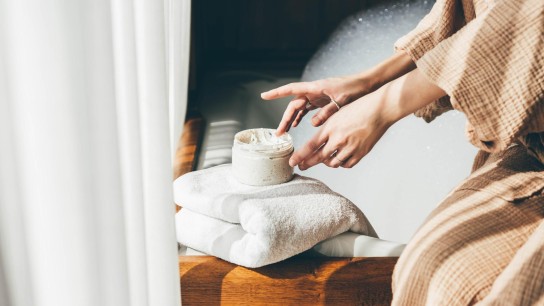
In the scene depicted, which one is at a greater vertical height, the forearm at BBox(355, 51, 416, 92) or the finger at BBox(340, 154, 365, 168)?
the forearm at BBox(355, 51, 416, 92)

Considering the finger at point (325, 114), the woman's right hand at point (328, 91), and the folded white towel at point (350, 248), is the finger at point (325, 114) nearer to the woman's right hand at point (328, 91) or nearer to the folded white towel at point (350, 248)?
the woman's right hand at point (328, 91)

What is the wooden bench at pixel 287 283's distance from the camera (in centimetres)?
111

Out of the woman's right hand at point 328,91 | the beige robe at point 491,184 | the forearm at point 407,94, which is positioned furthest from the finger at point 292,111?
the beige robe at point 491,184

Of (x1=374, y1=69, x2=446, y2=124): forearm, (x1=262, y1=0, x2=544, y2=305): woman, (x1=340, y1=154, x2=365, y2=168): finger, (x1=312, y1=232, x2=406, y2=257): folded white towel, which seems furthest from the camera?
(x1=312, y1=232, x2=406, y2=257): folded white towel

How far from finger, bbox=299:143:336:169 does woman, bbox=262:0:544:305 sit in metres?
0.13

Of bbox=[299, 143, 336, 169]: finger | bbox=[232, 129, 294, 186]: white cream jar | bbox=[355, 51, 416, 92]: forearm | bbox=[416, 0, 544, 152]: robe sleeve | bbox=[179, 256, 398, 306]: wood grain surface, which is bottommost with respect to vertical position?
bbox=[179, 256, 398, 306]: wood grain surface

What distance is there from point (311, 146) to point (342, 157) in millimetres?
63

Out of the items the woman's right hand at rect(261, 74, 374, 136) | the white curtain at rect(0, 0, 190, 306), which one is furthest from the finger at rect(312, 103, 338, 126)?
the white curtain at rect(0, 0, 190, 306)

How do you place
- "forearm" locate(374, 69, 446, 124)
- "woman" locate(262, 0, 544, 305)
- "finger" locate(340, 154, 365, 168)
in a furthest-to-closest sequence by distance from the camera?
1. "finger" locate(340, 154, 365, 168)
2. "forearm" locate(374, 69, 446, 124)
3. "woman" locate(262, 0, 544, 305)

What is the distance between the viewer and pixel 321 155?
1092 millimetres

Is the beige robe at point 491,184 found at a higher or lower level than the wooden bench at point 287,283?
higher

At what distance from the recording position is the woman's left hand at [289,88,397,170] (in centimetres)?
102

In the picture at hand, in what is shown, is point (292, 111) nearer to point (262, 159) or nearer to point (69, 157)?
point (262, 159)

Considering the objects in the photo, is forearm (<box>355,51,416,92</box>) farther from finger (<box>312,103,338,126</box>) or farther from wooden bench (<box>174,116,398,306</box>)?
wooden bench (<box>174,116,398,306</box>)
